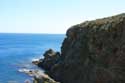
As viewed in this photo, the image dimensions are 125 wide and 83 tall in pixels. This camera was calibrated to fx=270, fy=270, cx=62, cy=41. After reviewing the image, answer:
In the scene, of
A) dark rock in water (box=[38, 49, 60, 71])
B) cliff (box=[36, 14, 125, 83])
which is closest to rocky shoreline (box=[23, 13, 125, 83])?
cliff (box=[36, 14, 125, 83])

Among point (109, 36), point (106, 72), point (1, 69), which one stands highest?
point (109, 36)

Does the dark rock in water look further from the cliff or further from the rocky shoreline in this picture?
the cliff

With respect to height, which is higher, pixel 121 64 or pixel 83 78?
pixel 121 64

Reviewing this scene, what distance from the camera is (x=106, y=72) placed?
45.5 metres

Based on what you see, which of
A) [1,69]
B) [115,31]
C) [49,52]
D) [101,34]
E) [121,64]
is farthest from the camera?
[49,52]

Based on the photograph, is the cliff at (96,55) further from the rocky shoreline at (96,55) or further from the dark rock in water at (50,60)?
the dark rock in water at (50,60)

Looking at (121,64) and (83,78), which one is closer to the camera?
(121,64)

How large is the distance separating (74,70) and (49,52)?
32.0 m

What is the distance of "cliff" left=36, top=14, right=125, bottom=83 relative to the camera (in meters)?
44.0

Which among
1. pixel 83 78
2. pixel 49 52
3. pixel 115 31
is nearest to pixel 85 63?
pixel 83 78

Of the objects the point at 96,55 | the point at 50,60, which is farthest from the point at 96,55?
the point at 50,60

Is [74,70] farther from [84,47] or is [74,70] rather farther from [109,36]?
[109,36]

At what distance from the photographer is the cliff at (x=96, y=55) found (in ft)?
145

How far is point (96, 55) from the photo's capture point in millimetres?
49844
